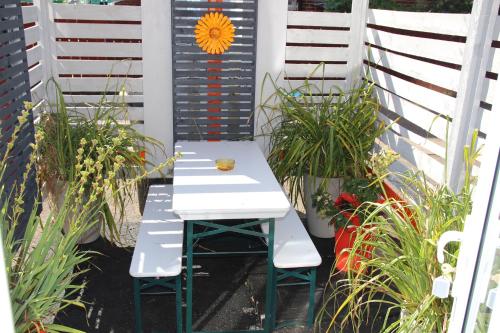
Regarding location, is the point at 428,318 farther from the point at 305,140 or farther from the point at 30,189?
the point at 30,189

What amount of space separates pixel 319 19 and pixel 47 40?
2249 millimetres

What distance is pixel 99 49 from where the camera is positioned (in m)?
4.22

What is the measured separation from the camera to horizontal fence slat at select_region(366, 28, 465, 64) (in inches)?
124

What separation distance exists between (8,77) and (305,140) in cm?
197

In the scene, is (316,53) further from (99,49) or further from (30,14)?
(30,14)

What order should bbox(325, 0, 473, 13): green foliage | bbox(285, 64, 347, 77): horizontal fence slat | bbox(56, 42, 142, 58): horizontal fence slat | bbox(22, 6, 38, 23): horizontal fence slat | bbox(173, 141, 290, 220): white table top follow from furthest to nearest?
bbox(325, 0, 473, 13): green foliage
bbox(285, 64, 347, 77): horizontal fence slat
bbox(56, 42, 142, 58): horizontal fence slat
bbox(22, 6, 38, 23): horizontal fence slat
bbox(173, 141, 290, 220): white table top

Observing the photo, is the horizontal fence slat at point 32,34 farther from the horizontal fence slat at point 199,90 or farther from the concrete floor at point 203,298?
the concrete floor at point 203,298

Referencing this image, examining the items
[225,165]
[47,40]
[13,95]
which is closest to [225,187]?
[225,165]

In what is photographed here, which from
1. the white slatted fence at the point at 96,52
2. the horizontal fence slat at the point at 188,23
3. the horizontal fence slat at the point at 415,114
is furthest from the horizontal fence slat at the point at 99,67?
the horizontal fence slat at the point at 415,114

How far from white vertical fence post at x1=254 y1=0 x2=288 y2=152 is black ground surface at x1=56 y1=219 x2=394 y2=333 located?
1.27 meters

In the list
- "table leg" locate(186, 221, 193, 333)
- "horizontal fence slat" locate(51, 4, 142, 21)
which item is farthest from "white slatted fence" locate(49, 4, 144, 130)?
"table leg" locate(186, 221, 193, 333)

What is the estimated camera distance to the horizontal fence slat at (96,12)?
4074 millimetres

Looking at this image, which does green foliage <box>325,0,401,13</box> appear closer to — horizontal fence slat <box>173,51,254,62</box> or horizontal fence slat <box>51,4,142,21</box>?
horizontal fence slat <box>173,51,254,62</box>

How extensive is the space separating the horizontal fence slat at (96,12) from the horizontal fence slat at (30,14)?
164mm
